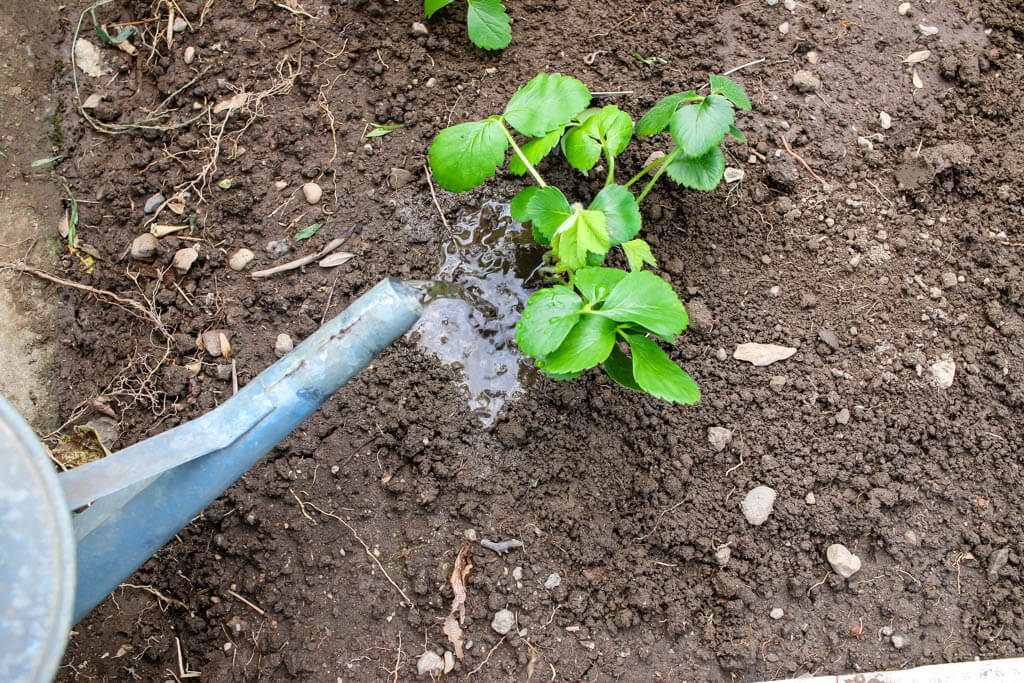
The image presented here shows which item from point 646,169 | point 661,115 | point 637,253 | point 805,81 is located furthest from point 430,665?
point 805,81

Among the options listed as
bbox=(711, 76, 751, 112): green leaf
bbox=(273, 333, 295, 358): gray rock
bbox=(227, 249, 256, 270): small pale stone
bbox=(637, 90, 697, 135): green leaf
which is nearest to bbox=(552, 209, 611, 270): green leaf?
bbox=(637, 90, 697, 135): green leaf

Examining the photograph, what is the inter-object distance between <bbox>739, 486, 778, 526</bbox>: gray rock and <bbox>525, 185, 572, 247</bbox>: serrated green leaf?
89 cm

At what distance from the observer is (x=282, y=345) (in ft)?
6.41

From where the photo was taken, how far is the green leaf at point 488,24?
79.6 inches

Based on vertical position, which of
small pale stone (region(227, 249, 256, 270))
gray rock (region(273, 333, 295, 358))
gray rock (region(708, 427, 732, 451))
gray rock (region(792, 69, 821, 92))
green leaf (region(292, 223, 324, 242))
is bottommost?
gray rock (region(708, 427, 732, 451))

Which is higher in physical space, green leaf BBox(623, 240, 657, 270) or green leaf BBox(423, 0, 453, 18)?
green leaf BBox(423, 0, 453, 18)

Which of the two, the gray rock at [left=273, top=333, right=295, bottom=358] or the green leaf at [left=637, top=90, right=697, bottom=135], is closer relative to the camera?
the green leaf at [left=637, top=90, right=697, bottom=135]

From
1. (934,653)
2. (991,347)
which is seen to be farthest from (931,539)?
(991,347)

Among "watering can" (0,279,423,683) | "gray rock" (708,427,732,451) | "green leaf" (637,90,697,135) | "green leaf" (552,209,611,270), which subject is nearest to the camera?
"watering can" (0,279,423,683)

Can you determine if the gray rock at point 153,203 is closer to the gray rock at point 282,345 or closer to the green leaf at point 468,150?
the gray rock at point 282,345

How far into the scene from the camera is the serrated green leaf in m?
1.72

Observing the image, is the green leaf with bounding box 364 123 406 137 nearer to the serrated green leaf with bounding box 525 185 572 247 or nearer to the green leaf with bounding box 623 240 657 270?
the serrated green leaf with bounding box 525 185 572 247

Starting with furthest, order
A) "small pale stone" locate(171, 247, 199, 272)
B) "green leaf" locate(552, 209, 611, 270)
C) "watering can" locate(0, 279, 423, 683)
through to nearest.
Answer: "small pale stone" locate(171, 247, 199, 272) < "green leaf" locate(552, 209, 611, 270) < "watering can" locate(0, 279, 423, 683)

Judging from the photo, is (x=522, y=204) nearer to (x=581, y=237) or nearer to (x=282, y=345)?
(x=581, y=237)
